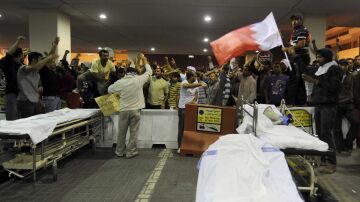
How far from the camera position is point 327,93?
5.77 meters

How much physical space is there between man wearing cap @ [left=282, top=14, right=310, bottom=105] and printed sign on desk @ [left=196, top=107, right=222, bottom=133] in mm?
1592

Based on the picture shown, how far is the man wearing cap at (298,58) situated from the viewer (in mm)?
6328

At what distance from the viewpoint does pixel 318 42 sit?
1095 centimetres

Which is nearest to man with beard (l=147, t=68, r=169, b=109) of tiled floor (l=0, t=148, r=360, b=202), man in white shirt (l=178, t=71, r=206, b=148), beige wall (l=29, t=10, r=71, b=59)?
man in white shirt (l=178, t=71, r=206, b=148)

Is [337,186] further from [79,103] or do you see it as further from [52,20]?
[52,20]

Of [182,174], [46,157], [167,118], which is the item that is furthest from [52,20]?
[182,174]

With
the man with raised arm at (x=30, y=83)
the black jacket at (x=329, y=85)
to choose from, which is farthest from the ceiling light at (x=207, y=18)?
the man with raised arm at (x=30, y=83)

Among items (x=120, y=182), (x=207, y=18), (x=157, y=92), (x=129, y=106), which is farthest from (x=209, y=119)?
(x=207, y=18)

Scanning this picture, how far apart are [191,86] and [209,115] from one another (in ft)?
2.61

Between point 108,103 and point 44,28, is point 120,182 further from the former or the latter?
point 44,28

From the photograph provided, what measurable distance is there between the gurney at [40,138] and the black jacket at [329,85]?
4.21 metres

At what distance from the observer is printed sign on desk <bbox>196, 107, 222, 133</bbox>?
7027 mm

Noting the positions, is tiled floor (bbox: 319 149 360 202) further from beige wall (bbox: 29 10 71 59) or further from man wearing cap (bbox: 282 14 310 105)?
beige wall (bbox: 29 10 71 59)

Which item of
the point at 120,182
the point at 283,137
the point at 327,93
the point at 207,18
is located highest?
the point at 207,18
